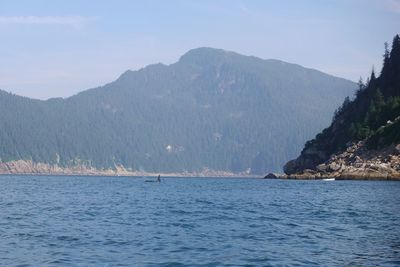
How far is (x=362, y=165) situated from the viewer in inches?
6978

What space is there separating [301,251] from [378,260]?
4905 mm

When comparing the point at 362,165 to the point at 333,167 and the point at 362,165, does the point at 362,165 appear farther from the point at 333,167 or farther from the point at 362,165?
the point at 333,167

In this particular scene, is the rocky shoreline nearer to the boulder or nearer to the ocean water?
the boulder

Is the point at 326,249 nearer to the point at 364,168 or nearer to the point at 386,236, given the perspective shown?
the point at 386,236

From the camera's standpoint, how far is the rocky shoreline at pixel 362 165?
16550cm

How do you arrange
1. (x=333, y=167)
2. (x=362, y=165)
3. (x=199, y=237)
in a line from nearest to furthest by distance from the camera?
(x=199, y=237)
(x=362, y=165)
(x=333, y=167)

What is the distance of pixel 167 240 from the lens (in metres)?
43.0

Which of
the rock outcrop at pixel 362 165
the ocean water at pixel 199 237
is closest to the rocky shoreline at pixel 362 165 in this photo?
the rock outcrop at pixel 362 165

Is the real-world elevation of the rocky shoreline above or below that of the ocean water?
above

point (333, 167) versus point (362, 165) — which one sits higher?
point (362, 165)

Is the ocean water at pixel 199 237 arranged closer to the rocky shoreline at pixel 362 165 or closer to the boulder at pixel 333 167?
the rocky shoreline at pixel 362 165

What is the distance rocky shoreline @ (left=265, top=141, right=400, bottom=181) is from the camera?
16550 cm

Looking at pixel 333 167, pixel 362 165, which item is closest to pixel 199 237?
pixel 362 165

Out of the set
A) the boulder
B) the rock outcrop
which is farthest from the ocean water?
the boulder
